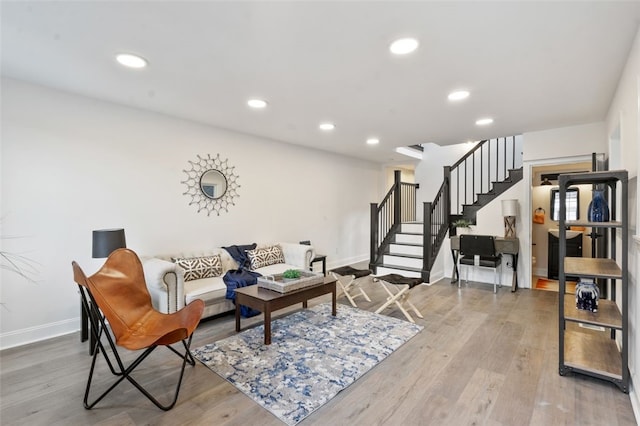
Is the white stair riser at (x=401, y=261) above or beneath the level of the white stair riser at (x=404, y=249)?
Answer: beneath

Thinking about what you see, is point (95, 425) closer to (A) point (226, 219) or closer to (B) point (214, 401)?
(B) point (214, 401)

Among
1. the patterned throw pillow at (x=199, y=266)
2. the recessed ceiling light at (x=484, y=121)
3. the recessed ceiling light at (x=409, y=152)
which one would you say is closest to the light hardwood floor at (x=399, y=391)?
the patterned throw pillow at (x=199, y=266)

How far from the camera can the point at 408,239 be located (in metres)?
6.24

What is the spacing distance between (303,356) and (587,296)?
2386mm

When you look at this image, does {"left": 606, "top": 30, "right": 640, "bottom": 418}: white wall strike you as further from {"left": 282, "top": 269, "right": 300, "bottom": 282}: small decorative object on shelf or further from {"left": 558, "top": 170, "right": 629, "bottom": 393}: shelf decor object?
{"left": 282, "top": 269, "right": 300, "bottom": 282}: small decorative object on shelf

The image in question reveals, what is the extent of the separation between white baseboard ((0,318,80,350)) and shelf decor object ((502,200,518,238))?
5.86m

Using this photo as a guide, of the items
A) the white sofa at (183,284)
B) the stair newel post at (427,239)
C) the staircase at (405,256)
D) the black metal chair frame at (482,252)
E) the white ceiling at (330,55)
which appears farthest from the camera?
the staircase at (405,256)

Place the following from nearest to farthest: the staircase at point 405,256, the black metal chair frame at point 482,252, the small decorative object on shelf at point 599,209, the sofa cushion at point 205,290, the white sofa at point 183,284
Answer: the small decorative object on shelf at point 599,209 → the white sofa at point 183,284 → the sofa cushion at point 205,290 → the black metal chair frame at point 482,252 → the staircase at point 405,256

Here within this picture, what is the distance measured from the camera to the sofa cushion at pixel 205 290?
3.28 m

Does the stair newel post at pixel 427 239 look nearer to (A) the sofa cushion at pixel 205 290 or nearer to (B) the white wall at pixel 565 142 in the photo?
(B) the white wall at pixel 565 142

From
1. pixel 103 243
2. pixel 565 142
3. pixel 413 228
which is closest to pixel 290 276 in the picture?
pixel 103 243

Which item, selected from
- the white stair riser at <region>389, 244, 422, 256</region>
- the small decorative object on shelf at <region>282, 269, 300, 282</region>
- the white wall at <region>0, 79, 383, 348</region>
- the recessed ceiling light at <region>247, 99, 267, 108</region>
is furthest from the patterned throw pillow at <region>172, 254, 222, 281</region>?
the white stair riser at <region>389, 244, 422, 256</region>

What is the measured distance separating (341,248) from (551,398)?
4927 mm

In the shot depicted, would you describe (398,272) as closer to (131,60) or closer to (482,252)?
(482,252)
